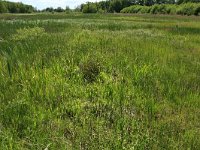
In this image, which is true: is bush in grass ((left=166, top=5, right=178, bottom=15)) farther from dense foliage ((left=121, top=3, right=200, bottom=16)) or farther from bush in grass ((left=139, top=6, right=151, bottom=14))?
bush in grass ((left=139, top=6, right=151, bottom=14))

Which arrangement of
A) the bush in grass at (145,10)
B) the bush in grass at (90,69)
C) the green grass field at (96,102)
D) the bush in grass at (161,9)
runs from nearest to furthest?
the green grass field at (96,102), the bush in grass at (90,69), the bush in grass at (161,9), the bush in grass at (145,10)

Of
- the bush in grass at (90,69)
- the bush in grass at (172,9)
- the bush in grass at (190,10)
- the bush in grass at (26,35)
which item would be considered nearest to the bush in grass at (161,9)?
the bush in grass at (172,9)

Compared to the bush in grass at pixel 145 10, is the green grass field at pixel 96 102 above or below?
above

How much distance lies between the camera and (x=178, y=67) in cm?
942

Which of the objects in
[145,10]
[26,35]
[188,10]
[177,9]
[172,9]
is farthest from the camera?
[145,10]

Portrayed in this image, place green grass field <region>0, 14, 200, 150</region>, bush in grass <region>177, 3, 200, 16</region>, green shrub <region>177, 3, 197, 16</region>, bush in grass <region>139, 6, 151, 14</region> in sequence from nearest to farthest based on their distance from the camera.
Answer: green grass field <region>0, 14, 200, 150</region> < bush in grass <region>177, 3, 200, 16</region> < green shrub <region>177, 3, 197, 16</region> < bush in grass <region>139, 6, 151, 14</region>

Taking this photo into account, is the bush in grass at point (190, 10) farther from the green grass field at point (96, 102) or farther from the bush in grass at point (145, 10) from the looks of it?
the green grass field at point (96, 102)

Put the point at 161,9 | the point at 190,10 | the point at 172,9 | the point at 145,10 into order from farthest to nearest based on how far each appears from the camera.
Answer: the point at 145,10 < the point at 161,9 < the point at 172,9 < the point at 190,10

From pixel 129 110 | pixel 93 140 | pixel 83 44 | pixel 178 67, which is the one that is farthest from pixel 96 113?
pixel 83 44

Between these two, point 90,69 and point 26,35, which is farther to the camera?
point 26,35

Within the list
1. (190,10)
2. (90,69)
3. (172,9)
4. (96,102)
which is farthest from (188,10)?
(96,102)

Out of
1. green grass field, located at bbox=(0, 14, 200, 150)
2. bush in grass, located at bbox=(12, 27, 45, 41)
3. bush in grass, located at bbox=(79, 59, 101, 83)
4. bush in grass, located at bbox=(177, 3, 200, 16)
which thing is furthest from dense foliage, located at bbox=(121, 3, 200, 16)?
bush in grass, located at bbox=(79, 59, 101, 83)

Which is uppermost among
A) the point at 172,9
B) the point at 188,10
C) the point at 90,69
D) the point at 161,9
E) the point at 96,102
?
the point at 90,69

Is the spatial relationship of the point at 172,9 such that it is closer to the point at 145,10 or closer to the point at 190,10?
the point at 190,10
